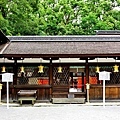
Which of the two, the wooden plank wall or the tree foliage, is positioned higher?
the tree foliage

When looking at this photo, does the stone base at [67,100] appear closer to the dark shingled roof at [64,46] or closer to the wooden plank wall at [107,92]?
the wooden plank wall at [107,92]

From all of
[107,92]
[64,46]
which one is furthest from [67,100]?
[64,46]

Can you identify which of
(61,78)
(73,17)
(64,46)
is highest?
(73,17)

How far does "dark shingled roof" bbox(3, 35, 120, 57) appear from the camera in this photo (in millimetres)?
16453

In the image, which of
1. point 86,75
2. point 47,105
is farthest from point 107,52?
point 47,105

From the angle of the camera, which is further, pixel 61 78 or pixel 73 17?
pixel 73 17

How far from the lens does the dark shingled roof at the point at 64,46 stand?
648 inches

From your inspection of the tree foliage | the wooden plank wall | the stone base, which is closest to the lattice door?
the stone base

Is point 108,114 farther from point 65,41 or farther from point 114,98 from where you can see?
point 65,41

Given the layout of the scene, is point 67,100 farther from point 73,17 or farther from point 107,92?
point 73,17

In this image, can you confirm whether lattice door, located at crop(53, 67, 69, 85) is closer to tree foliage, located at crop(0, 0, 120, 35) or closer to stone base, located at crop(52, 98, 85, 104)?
stone base, located at crop(52, 98, 85, 104)

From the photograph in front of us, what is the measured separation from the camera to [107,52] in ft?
53.9

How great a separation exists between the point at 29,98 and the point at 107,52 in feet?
15.5

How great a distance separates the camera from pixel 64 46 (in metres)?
17.8
